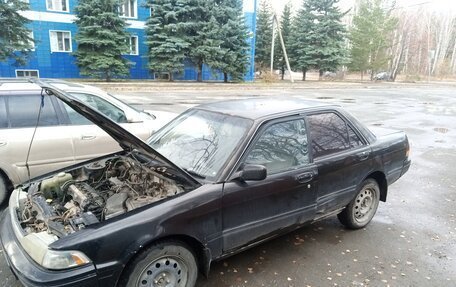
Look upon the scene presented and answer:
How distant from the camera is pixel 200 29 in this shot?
25641mm

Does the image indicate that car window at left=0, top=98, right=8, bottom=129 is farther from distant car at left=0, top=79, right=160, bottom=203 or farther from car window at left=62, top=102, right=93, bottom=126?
car window at left=62, top=102, right=93, bottom=126

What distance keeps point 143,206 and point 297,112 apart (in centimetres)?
184

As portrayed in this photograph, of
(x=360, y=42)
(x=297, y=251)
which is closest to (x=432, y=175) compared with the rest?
(x=297, y=251)

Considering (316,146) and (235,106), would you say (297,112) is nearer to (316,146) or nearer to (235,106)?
(316,146)

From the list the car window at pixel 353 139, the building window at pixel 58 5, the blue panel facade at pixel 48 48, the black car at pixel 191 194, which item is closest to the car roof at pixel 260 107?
the black car at pixel 191 194

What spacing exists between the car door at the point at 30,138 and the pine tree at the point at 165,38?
820 inches

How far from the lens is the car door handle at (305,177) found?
11.2 ft

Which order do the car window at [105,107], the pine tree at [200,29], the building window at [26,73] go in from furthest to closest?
the building window at [26,73] → the pine tree at [200,29] → the car window at [105,107]

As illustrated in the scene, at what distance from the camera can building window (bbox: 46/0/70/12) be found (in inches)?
1015

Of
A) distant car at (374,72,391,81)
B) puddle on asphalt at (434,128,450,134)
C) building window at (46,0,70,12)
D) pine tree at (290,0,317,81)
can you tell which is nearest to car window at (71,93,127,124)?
puddle on asphalt at (434,128,450,134)

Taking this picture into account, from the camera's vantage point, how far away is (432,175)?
6.66 metres

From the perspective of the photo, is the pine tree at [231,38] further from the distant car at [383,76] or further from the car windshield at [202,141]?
the distant car at [383,76]

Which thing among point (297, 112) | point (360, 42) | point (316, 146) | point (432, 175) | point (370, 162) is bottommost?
point (432, 175)

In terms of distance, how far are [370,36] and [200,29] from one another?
78.9 feet
